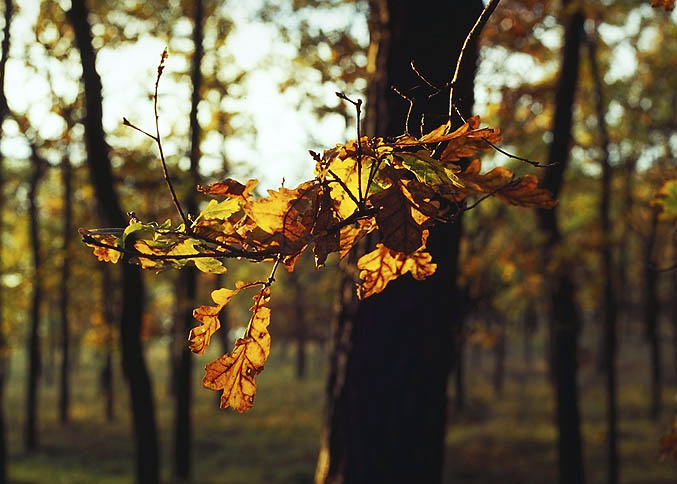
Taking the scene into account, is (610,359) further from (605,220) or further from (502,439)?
(502,439)

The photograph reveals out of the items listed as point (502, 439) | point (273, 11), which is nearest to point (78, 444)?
point (502, 439)

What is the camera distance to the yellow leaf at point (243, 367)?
864 mm

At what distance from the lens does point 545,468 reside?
10984 mm

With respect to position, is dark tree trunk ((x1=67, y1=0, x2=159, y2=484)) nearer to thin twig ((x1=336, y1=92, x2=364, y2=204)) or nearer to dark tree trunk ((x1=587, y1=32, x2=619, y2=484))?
thin twig ((x1=336, y1=92, x2=364, y2=204))

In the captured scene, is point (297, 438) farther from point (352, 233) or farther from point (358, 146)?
point (358, 146)

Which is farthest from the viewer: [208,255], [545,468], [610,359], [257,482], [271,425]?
[271,425]

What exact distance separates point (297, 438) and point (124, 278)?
35.3 feet

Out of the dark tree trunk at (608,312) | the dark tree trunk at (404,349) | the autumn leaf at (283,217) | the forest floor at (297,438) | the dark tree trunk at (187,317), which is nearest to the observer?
the autumn leaf at (283,217)

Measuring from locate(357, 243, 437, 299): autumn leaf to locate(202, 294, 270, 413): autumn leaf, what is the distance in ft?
0.60

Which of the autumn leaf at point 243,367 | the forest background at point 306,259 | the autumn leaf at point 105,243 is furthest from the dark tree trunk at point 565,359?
the autumn leaf at point 105,243

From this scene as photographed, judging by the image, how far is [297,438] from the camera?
14.6 meters

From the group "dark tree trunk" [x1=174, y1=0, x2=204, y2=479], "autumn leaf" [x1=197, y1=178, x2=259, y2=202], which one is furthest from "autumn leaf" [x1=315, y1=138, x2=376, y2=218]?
"dark tree trunk" [x1=174, y1=0, x2=204, y2=479]

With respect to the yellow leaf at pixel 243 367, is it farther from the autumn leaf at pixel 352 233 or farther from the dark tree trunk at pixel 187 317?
the dark tree trunk at pixel 187 317

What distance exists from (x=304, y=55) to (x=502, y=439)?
10.1m
